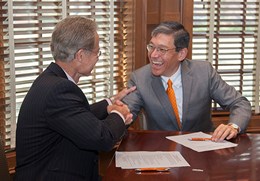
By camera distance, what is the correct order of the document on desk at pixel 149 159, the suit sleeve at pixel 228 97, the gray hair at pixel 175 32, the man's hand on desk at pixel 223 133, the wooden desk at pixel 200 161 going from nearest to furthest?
the wooden desk at pixel 200 161, the document on desk at pixel 149 159, the man's hand on desk at pixel 223 133, the suit sleeve at pixel 228 97, the gray hair at pixel 175 32

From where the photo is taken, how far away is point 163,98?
9.63 feet

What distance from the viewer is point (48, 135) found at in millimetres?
2066

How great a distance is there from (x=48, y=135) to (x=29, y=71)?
1.06 meters

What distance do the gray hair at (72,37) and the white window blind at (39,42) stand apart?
86cm

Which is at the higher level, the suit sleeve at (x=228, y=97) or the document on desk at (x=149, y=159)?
the suit sleeve at (x=228, y=97)

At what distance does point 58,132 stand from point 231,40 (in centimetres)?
226

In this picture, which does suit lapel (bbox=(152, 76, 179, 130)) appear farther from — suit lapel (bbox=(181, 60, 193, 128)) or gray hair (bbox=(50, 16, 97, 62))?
gray hair (bbox=(50, 16, 97, 62))

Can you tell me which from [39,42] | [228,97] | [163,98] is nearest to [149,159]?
[163,98]

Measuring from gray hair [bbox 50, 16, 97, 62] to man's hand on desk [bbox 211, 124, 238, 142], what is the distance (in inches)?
34.2

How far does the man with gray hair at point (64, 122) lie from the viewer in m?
1.99

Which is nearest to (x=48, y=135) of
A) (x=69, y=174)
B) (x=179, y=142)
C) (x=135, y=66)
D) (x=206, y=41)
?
(x=69, y=174)

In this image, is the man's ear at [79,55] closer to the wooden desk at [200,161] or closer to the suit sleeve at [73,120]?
the suit sleeve at [73,120]

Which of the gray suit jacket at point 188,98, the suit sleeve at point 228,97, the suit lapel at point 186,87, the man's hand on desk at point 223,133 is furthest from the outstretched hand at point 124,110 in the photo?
the suit sleeve at point 228,97

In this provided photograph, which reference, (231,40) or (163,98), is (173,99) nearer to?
(163,98)
